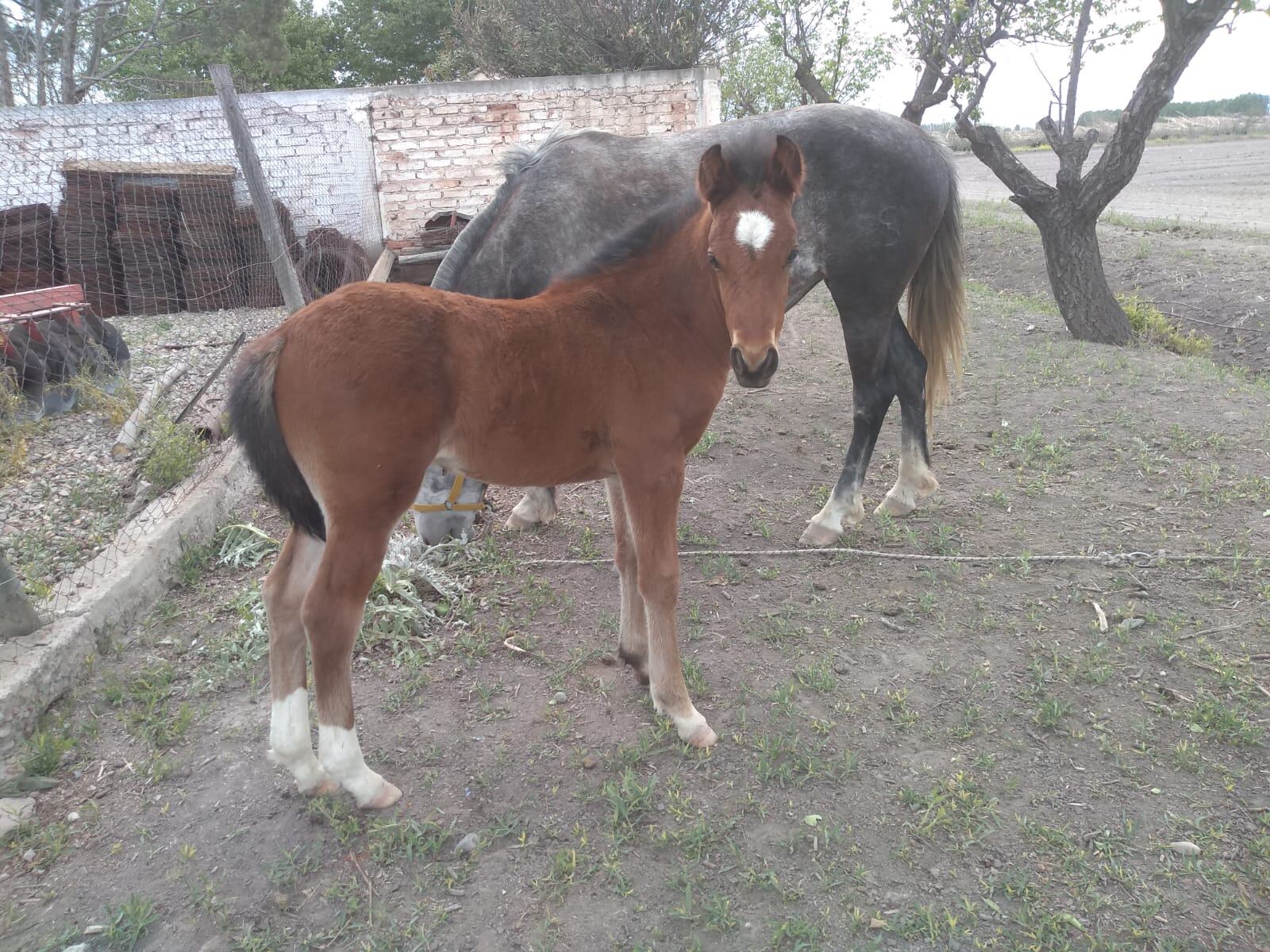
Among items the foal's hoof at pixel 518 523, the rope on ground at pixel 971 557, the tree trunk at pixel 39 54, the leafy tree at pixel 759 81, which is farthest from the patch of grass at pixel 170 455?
the tree trunk at pixel 39 54

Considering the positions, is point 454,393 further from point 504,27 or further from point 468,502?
point 504,27

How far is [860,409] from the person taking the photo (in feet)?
14.8

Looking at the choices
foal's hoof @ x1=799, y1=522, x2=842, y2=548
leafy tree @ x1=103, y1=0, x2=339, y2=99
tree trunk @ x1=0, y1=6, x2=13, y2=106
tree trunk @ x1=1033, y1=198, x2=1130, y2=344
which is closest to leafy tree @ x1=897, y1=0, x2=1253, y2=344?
tree trunk @ x1=1033, y1=198, x2=1130, y2=344

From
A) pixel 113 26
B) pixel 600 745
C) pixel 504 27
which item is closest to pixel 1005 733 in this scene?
pixel 600 745

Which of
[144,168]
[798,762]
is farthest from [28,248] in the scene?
[798,762]

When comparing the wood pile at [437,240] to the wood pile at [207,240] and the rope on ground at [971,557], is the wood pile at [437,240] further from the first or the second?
the rope on ground at [971,557]

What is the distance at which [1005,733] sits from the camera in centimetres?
280

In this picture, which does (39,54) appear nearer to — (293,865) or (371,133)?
(371,133)

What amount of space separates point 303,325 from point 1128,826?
9.61 feet

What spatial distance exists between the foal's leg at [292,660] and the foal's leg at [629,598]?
1.12 meters

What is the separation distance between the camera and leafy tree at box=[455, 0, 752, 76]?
1360 cm

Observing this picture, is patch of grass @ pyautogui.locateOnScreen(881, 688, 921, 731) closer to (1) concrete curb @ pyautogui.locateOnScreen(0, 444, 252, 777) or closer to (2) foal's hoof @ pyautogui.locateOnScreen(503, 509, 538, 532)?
(2) foal's hoof @ pyautogui.locateOnScreen(503, 509, 538, 532)

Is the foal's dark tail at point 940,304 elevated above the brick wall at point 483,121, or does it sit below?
below

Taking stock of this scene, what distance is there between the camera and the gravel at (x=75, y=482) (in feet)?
12.7
